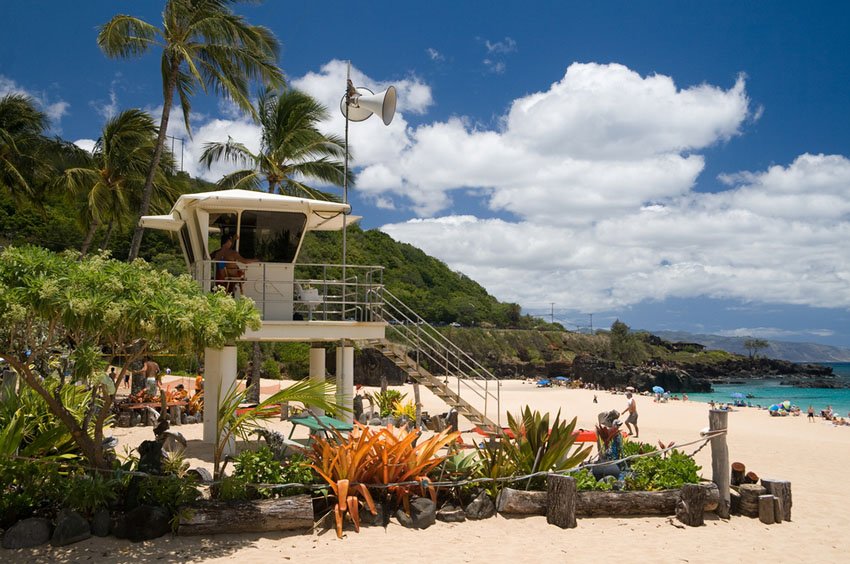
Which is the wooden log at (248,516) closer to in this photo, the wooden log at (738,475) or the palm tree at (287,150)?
the wooden log at (738,475)

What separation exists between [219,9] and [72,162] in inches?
566

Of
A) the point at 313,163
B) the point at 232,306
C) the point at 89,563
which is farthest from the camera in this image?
the point at 313,163

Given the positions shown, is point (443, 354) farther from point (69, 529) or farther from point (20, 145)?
point (20, 145)

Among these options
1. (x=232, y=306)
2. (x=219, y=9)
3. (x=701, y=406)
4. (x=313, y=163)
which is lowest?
(x=701, y=406)

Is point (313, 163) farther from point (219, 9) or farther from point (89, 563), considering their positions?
point (89, 563)

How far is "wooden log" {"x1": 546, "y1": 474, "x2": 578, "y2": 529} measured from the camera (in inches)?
402

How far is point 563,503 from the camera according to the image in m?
10.2

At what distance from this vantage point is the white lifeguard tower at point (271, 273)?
585 inches

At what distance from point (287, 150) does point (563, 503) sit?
18.7 m

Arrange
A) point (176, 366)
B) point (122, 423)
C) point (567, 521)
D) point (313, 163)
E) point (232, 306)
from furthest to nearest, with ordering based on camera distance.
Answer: point (176, 366)
point (313, 163)
point (122, 423)
point (567, 521)
point (232, 306)

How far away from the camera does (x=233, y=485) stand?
966 cm

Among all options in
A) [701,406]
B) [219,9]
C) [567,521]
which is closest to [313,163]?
[219,9]

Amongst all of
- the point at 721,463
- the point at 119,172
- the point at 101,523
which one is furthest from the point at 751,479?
the point at 119,172

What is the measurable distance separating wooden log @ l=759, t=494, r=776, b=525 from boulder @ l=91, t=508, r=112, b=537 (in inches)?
378
